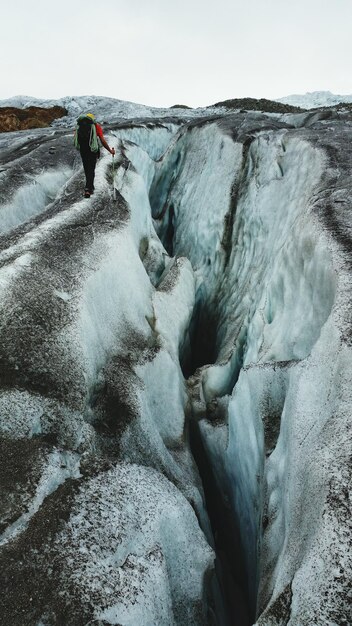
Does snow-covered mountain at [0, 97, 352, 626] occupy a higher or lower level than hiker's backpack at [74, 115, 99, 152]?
lower

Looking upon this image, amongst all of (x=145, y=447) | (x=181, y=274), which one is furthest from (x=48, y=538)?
(x=181, y=274)

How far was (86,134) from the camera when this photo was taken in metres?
8.05

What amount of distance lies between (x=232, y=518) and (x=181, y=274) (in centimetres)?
502

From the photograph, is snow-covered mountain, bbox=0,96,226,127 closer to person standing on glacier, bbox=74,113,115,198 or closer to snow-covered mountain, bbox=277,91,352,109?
snow-covered mountain, bbox=277,91,352,109

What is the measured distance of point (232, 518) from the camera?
22.3 feet

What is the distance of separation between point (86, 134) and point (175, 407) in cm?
516

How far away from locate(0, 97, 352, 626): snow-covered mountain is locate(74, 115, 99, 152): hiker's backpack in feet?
3.08

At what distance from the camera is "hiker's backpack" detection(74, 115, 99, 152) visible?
7.89 metres

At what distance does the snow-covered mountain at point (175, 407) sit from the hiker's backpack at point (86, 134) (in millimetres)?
939

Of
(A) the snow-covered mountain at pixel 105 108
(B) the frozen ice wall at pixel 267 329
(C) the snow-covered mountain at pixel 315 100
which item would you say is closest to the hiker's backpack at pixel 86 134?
(B) the frozen ice wall at pixel 267 329

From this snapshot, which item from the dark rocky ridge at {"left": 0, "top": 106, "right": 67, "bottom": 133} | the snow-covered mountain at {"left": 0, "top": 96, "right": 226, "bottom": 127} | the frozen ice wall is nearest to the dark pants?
the frozen ice wall

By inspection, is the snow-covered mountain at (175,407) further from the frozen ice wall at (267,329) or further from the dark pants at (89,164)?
the dark pants at (89,164)

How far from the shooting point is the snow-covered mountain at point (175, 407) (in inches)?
127

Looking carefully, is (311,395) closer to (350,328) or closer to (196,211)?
(350,328)
